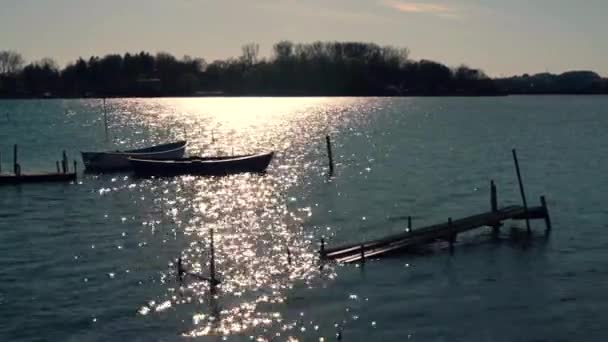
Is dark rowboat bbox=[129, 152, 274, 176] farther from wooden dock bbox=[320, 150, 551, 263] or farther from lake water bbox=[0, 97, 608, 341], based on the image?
wooden dock bbox=[320, 150, 551, 263]

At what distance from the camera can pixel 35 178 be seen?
64.6 m

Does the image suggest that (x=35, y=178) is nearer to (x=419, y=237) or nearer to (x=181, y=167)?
(x=181, y=167)

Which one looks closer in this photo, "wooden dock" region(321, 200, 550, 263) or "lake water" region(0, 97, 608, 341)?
"lake water" region(0, 97, 608, 341)

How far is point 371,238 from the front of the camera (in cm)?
4281

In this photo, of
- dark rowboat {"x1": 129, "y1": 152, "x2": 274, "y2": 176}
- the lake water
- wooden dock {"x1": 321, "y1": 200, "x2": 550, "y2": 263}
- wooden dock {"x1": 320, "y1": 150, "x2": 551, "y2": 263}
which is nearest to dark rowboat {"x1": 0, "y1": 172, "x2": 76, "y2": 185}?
the lake water

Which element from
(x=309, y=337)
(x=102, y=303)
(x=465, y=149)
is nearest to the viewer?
(x=309, y=337)

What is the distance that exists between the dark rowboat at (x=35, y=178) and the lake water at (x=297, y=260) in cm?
209

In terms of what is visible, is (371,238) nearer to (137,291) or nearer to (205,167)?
(137,291)

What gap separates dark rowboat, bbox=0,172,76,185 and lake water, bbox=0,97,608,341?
2087 mm

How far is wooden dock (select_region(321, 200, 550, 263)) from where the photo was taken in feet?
122

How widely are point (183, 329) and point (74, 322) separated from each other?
12.8 feet

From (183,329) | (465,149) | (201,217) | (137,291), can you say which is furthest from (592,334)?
(465,149)

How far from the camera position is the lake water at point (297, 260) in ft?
94.3

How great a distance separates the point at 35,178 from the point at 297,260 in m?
34.0
